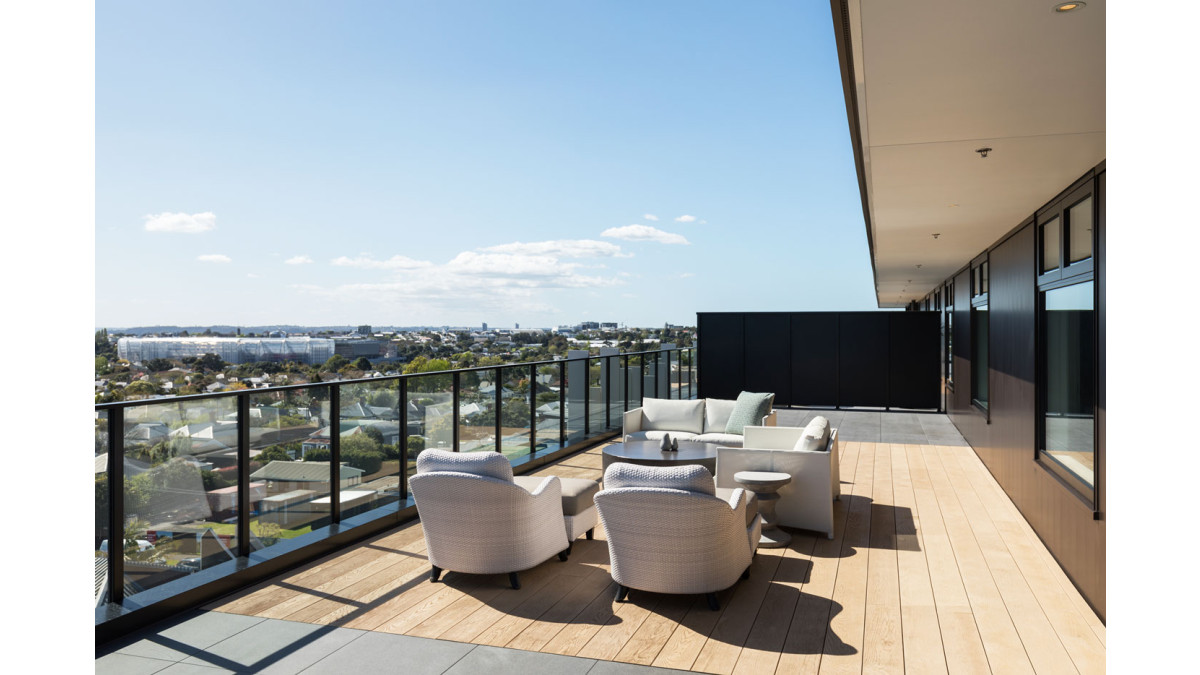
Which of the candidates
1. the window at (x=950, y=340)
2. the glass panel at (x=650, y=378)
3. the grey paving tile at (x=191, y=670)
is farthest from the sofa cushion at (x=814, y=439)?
the window at (x=950, y=340)

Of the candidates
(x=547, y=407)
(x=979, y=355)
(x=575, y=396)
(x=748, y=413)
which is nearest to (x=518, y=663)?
(x=748, y=413)

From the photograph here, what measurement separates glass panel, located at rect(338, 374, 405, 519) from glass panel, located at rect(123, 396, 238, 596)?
3.18 feet

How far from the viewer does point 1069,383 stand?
15.9 ft

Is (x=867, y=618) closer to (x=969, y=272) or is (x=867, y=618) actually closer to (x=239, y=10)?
(x=969, y=272)

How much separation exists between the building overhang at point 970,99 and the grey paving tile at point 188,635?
377 centimetres

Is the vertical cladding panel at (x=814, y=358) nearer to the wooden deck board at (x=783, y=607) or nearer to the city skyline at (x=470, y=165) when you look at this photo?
the city skyline at (x=470, y=165)

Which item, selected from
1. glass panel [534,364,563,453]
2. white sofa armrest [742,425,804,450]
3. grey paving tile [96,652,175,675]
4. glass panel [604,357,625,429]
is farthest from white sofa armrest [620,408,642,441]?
grey paving tile [96,652,175,675]

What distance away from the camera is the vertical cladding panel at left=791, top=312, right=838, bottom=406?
45.1ft

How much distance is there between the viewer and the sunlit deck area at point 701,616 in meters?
3.31

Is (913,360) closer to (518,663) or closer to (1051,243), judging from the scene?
(1051,243)

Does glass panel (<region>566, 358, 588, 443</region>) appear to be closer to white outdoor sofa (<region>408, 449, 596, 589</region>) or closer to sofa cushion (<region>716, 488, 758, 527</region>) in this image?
sofa cushion (<region>716, 488, 758, 527</region>)

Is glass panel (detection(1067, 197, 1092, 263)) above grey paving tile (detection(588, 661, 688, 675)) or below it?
above
